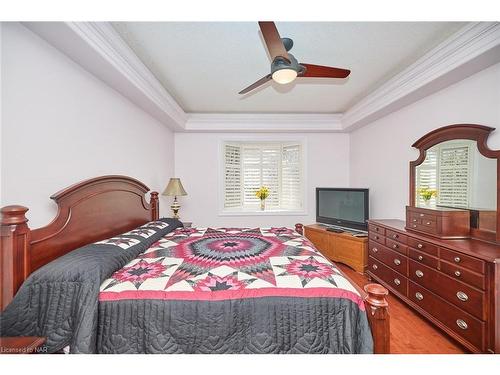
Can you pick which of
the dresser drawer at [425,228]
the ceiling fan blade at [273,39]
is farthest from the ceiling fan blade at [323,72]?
the dresser drawer at [425,228]

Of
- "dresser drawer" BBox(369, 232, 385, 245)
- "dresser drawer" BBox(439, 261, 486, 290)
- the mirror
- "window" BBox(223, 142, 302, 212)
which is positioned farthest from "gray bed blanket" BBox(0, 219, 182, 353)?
"window" BBox(223, 142, 302, 212)

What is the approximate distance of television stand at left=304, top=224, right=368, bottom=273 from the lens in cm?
311

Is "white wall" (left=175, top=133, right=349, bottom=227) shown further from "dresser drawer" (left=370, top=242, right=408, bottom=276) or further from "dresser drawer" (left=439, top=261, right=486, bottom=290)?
"dresser drawer" (left=439, top=261, right=486, bottom=290)

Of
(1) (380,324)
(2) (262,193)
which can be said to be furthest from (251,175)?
(1) (380,324)

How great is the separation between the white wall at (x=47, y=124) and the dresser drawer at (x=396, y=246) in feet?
10.1

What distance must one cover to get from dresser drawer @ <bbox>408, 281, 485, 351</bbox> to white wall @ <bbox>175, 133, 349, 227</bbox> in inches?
86.9

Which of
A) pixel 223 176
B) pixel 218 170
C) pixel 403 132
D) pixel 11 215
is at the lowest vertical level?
pixel 11 215

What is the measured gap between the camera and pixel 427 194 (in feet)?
8.07

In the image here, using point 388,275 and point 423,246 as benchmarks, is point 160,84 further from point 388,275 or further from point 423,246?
point 388,275

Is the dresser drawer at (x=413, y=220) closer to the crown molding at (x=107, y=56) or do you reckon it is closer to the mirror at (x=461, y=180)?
the mirror at (x=461, y=180)

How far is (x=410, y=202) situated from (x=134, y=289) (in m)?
3.04

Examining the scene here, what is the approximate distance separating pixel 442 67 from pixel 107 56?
2.86m

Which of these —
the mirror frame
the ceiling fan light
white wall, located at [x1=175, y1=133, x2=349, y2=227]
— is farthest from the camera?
white wall, located at [x1=175, y1=133, x2=349, y2=227]

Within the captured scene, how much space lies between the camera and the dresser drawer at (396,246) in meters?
2.27
